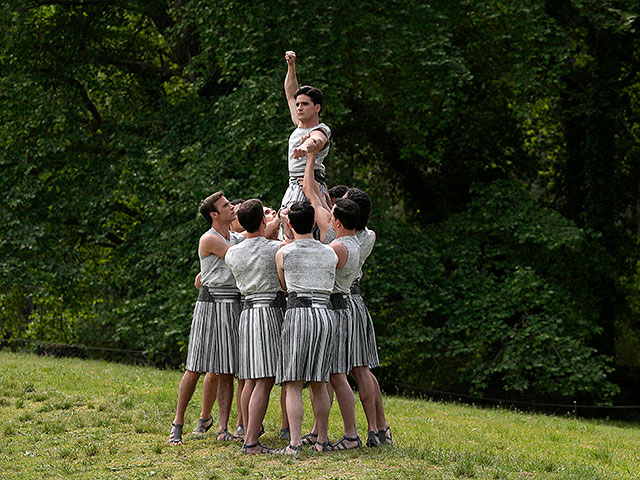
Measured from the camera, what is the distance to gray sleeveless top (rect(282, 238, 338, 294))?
719cm

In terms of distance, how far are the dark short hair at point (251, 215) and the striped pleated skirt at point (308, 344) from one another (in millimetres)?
820

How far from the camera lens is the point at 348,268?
24.5 feet

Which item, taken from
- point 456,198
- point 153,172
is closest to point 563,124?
point 456,198

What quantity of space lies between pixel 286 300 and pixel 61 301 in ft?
45.9

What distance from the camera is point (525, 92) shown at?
18094 millimetres

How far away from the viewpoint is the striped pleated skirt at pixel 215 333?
812 centimetres

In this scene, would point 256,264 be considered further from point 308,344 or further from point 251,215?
point 308,344

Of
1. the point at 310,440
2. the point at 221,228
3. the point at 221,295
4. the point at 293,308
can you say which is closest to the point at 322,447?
the point at 310,440

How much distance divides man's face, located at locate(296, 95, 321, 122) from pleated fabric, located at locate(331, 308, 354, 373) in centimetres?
182

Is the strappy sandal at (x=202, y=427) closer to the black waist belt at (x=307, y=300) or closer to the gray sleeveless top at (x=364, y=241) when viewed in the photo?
the black waist belt at (x=307, y=300)

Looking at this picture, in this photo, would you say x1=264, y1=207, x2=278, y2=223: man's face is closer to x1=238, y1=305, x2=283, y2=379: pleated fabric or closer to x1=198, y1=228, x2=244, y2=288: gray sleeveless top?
x1=198, y1=228, x2=244, y2=288: gray sleeveless top

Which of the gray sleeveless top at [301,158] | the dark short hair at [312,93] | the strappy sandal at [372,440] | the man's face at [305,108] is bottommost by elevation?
the strappy sandal at [372,440]

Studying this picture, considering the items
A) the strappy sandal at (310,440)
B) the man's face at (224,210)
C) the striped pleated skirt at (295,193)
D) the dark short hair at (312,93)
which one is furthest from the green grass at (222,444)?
the dark short hair at (312,93)

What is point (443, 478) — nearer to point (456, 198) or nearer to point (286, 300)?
point (286, 300)
